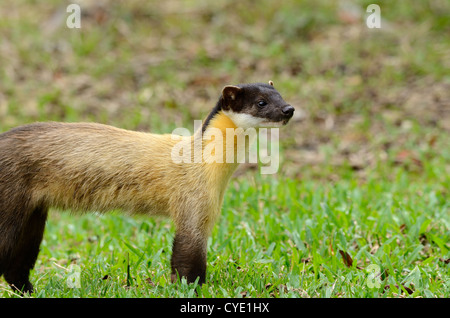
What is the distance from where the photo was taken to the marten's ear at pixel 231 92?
4742 millimetres

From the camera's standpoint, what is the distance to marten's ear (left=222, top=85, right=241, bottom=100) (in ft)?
15.6

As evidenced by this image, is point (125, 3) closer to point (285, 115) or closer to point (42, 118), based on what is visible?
point (42, 118)

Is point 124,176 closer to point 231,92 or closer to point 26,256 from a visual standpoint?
point 231,92

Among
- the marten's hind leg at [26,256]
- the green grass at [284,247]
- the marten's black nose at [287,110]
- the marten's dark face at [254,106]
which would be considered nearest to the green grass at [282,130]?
the green grass at [284,247]

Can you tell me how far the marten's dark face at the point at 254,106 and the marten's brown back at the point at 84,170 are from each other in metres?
0.65

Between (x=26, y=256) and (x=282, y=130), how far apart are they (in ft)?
20.0

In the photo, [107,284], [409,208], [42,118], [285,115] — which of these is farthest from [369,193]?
[42,118]

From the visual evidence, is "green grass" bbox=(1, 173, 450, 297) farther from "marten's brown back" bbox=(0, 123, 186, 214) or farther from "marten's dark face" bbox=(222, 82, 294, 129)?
"marten's dark face" bbox=(222, 82, 294, 129)

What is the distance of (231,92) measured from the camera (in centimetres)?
478

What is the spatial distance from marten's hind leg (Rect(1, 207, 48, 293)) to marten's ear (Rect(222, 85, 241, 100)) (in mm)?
1760

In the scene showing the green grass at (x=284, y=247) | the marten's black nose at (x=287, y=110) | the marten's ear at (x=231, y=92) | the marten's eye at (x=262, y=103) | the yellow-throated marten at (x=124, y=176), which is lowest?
the green grass at (x=284, y=247)

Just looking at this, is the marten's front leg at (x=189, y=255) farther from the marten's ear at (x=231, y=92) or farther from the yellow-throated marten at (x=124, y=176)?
the marten's ear at (x=231, y=92)

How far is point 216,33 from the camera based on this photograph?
1310cm

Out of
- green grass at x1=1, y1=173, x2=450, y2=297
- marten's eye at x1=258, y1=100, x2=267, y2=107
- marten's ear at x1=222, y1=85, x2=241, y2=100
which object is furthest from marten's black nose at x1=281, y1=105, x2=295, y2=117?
green grass at x1=1, y1=173, x2=450, y2=297
